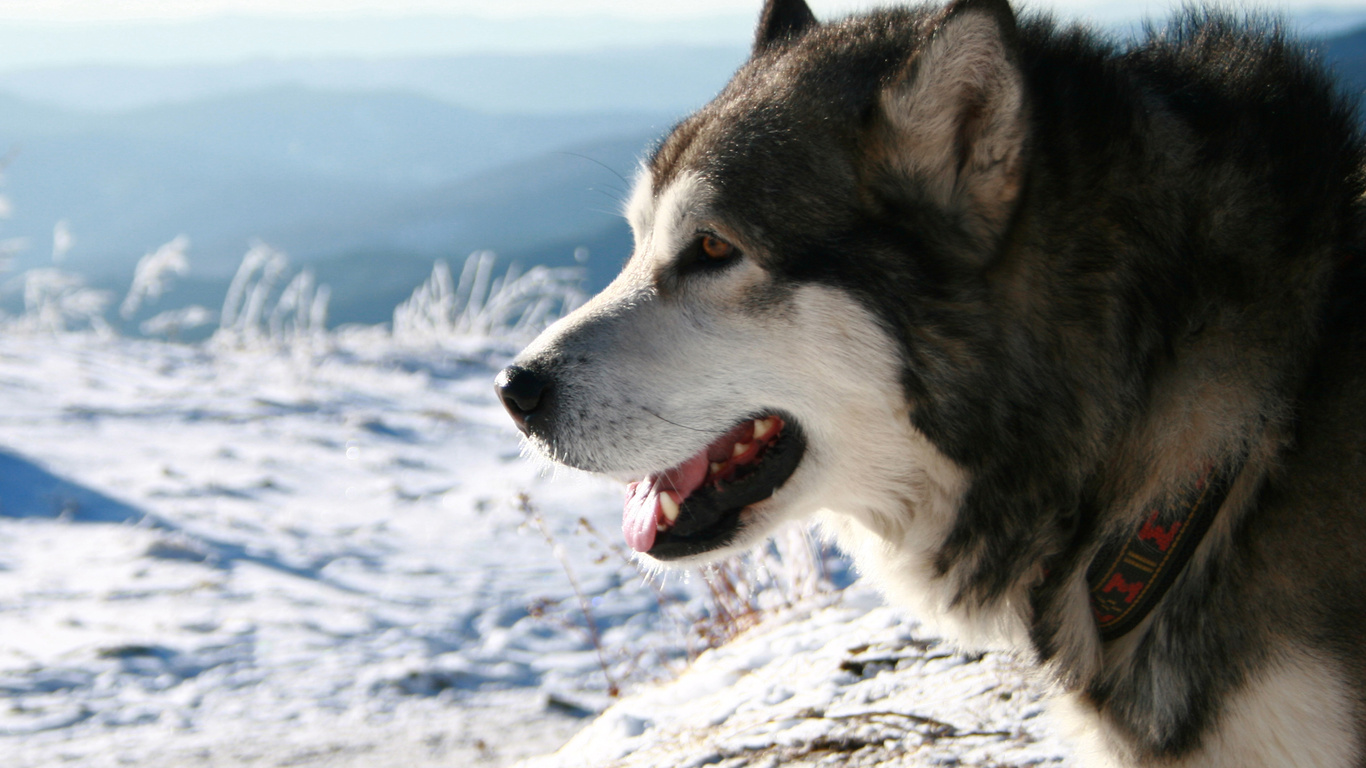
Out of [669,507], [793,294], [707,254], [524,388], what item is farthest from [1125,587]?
[524,388]

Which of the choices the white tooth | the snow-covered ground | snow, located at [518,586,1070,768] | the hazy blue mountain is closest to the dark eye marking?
the white tooth

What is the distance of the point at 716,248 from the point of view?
7.29 feet

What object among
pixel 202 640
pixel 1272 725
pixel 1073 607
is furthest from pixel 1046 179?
pixel 202 640

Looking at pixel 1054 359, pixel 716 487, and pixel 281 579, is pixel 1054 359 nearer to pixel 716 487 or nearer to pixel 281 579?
pixel 716 487

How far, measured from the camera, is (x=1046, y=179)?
1.98 m

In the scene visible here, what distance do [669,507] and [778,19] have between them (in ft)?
4.71

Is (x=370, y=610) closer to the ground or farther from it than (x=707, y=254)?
closer to the ground

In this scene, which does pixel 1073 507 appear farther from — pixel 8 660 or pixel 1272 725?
pixel 8 660

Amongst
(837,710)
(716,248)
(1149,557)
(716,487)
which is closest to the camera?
(1149,557)

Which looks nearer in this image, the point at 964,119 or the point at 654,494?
the point at 964,119

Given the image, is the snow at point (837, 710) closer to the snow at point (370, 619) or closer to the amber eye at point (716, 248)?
the snow at point (370, 619)

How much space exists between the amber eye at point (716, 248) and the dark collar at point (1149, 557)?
981 millimetres

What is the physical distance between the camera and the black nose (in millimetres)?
2270

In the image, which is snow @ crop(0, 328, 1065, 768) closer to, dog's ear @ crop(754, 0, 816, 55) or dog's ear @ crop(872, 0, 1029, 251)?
dog's ear @ crop(872, 0, 1029, 251)
